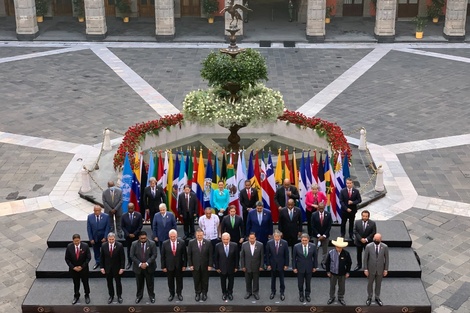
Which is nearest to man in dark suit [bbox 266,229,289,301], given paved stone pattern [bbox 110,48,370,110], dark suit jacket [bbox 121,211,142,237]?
dark suit jacket [bbox 121,211,142,237]

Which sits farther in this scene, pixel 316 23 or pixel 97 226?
pixel 316 23

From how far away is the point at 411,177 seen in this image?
1873cm

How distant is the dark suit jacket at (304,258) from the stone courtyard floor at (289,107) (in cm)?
259

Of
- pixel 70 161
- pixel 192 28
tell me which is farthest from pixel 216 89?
pixel 192 28

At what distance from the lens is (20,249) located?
15203 millimetres

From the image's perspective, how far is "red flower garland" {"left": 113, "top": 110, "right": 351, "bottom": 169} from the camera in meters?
18.3

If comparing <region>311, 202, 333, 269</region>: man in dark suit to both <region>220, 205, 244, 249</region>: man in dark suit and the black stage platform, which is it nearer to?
the black stage platform

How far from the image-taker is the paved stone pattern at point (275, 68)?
88.1ft

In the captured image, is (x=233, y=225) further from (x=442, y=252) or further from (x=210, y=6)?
(x=210, y=6)

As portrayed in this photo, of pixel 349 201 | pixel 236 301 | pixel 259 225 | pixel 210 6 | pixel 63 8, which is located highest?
pixel 210 6

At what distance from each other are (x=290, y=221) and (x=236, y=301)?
2.00 m

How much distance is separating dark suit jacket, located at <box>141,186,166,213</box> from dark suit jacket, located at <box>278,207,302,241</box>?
8.86ft

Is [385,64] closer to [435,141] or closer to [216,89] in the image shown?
[435,141]

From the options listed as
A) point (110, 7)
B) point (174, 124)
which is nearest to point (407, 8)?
→ point (110, 7)
